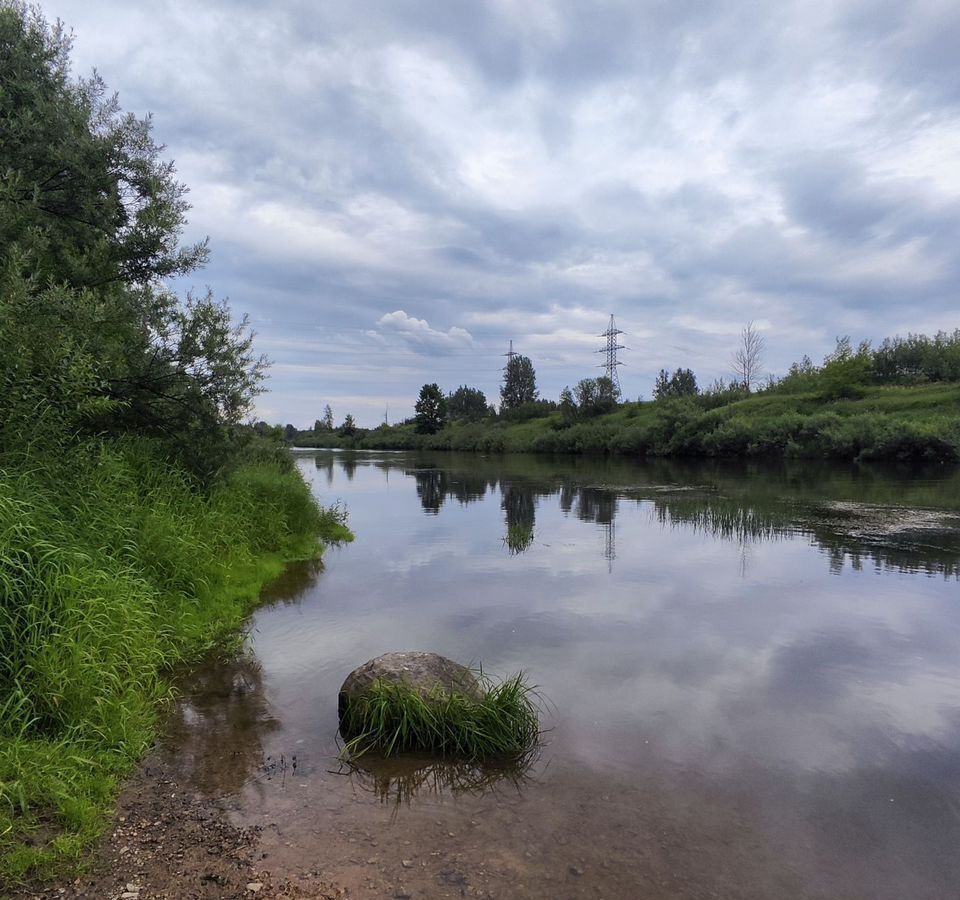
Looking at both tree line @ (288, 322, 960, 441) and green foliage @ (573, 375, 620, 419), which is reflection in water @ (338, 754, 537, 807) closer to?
tree line @ (288, 322, 960, 441)

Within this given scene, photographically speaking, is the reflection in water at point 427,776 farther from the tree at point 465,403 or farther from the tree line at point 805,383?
the tree at point 465,403

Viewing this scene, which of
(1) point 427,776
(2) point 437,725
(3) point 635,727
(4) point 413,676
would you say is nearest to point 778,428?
(3) point 635,727

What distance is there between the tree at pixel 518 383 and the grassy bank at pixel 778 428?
40.5 meters

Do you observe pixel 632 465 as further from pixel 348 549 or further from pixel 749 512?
pixel 348 549

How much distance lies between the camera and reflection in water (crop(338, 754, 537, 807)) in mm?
5199

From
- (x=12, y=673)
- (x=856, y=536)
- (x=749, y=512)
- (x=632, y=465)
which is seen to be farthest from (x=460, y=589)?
(x=632, y=465)

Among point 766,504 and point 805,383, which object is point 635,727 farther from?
point 805,383

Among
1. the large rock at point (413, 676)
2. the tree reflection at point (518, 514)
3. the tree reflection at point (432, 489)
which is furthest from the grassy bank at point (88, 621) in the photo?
the tree reflection at point (432, 489)

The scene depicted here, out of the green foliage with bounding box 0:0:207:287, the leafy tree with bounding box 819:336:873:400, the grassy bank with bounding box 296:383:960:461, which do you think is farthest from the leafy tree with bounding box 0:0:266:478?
the leafy tree with bounding box 819:336:873:400

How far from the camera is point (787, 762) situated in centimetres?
589

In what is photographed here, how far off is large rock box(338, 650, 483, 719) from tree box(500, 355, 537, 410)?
12257 cm

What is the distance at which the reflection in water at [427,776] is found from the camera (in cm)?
520

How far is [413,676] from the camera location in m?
6.26

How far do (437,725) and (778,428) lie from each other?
53.9m
